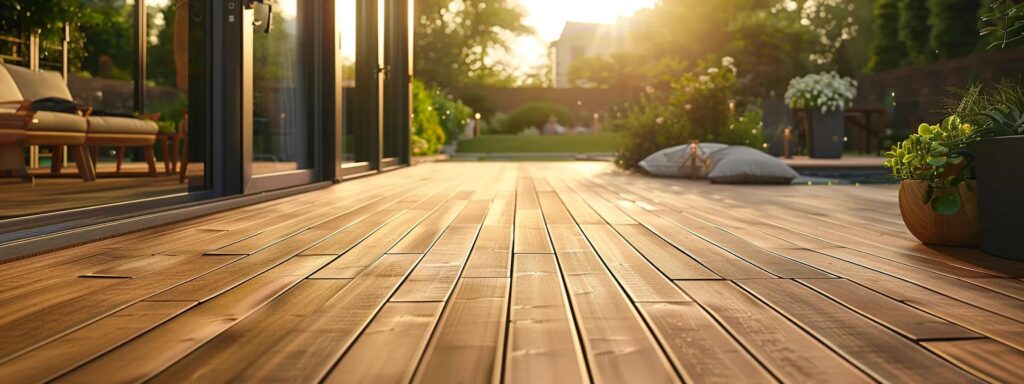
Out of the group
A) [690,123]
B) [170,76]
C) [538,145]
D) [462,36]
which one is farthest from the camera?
[462,36]

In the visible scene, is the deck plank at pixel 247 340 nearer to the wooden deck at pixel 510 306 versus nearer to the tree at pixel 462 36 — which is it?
the wooden deck at pixel 510 306

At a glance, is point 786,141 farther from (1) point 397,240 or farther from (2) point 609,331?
(2) point 609,331

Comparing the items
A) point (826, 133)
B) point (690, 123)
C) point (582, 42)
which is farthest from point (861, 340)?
point (582, 42)

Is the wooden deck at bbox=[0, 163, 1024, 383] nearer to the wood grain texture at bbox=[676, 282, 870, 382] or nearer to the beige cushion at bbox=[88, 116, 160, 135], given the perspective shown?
the wood grain texture at bbox=[676, 282, 870, 382]

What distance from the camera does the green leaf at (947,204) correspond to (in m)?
2.16

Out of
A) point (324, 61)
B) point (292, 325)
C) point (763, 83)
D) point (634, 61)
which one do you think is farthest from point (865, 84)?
point (292, 325)

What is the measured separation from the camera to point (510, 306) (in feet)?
4.70

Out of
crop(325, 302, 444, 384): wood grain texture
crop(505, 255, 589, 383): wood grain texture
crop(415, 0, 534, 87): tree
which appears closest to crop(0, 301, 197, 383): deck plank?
crop(325, 302, 444, 384): wood grain texture

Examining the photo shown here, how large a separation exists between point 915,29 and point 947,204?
1348 centimetres

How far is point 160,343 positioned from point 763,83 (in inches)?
722

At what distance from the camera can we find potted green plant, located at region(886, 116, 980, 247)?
2.16m

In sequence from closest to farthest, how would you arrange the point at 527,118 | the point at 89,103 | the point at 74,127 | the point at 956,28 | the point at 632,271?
the point at 632,271 → the point at 74,127 → the point at 89,103 → the point at 956,28 → the point at 527,118

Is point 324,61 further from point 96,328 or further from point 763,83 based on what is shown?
point 763,83

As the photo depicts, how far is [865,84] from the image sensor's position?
1442 cm
